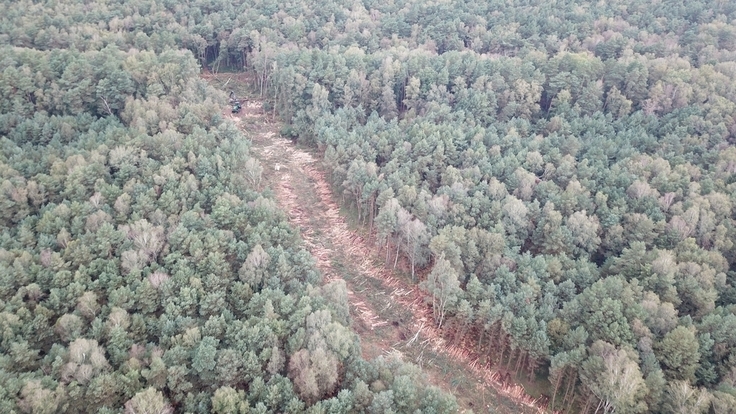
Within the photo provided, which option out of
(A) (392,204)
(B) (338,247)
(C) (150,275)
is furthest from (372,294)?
(C) (150,275)

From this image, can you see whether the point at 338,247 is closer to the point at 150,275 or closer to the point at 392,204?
the point at 392,204

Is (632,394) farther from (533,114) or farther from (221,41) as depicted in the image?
(221,41)

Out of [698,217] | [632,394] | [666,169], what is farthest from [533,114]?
[632,394]

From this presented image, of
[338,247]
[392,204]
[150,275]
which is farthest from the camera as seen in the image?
[338,247]

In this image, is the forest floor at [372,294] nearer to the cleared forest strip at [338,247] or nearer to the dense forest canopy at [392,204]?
the cleared forest strip at [338,247]

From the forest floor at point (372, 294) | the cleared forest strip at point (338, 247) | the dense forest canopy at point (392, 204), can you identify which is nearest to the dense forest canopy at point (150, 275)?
the dense forest canopy at point (392, 204)

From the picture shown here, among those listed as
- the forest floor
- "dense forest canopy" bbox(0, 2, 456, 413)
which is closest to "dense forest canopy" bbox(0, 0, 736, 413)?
"dense forest canopy" bbox(0, 2, 456, 413)
